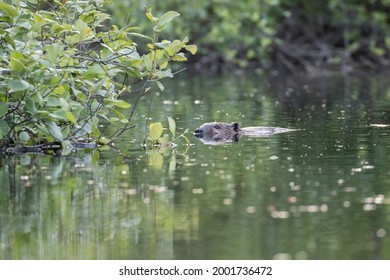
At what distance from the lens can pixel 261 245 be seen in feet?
23.9

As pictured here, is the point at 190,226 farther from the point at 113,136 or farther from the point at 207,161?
the point at 113,136

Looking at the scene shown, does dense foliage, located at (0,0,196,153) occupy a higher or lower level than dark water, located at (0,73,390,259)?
higher

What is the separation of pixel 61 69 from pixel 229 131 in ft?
10.7

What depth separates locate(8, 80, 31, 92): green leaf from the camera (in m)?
11.0

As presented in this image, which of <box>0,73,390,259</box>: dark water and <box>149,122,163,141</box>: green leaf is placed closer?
<box>0,73,390,259</box>: dark water

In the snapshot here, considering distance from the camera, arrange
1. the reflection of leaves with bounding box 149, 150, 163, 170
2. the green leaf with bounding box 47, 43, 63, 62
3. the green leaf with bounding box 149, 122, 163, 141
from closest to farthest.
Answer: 1. the reflection of leaves with bounding box 149, 150, 163, 170
2. the green leaf with bounding box 47, 43, 63, 62
3. the green leaf with bounding box 149, 122, 163, 141

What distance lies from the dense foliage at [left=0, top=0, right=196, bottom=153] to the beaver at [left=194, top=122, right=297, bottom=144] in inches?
65.0

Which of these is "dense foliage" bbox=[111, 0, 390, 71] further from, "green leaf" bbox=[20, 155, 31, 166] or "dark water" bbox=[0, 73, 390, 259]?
"green leaf" bbox=[20, 155, 31, 166]

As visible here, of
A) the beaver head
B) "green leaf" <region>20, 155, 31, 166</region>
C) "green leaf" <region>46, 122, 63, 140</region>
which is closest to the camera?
"green leaf" <region>20, 155, 31, 166</region>

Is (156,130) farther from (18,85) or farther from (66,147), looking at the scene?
(18,85)

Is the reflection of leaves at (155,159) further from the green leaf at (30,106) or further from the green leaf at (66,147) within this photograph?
the green leaf at (30,106)

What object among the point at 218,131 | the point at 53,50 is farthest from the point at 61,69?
the point at 218,131

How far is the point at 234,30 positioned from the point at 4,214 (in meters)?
23.4

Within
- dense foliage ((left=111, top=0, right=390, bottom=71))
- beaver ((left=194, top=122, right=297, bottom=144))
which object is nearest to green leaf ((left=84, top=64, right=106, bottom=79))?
beaver ((left=194, top=122, right=297, bottom=144))
